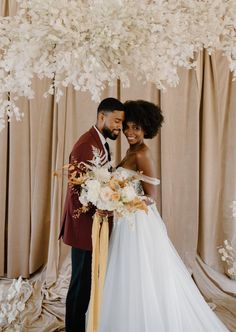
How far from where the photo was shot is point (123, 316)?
6.58ft

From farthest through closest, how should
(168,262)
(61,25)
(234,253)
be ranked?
(234,253) < (168,262) < (61,25)

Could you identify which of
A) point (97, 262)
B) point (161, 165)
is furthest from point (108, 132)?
point (161, 165)

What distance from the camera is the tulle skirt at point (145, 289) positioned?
1.98 m

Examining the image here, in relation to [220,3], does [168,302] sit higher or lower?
lower

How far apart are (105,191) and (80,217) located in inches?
14.0

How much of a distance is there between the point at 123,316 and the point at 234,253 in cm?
159

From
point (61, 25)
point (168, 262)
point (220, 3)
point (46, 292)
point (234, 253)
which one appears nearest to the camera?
point (61, 25)

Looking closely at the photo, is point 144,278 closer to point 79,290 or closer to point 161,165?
point 79,290

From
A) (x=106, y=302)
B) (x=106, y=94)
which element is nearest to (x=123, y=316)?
(x=106, y=302)

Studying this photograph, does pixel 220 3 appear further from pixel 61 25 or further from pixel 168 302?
pixel 168 302

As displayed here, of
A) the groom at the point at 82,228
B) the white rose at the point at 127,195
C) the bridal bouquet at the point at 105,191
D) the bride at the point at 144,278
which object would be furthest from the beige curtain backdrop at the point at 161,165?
the white rose at the point at 127,195

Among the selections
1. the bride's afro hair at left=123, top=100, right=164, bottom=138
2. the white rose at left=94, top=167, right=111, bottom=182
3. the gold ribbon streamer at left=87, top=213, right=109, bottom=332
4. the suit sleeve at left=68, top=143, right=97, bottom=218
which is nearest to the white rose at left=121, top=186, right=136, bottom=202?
the white rose at left=94, top=167, right=111, bottom=182

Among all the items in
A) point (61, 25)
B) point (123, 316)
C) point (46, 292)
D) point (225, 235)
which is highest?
point (61, 25)

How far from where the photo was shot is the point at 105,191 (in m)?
1.65
